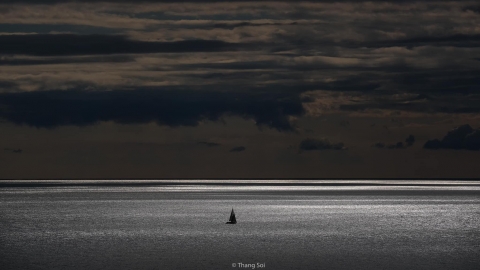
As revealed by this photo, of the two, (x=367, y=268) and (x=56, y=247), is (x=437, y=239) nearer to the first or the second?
(x=367, y=268)

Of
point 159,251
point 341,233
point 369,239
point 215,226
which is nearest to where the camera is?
point 159,251

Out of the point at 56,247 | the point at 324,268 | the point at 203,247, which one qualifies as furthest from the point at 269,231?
the point at 324,268

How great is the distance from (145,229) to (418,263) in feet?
132

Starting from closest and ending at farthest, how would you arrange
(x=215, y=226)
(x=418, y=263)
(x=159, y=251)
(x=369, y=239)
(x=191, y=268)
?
(x=191, y=268) → (x=418, y=263) → (x=159, y=251) → (x=369, y=239) → (x=215, y=226)

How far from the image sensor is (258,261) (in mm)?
59031

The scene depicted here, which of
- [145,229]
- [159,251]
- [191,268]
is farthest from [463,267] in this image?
[145,229]

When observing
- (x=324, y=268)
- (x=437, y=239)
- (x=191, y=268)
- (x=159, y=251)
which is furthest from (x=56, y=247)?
(x=437, y=239)

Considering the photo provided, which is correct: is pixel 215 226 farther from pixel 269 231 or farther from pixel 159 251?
pixel 159 251

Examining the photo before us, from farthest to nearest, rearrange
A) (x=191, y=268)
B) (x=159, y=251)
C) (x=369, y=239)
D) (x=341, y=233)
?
(x=341, y=233)
(x=369, y=239)
(x=159, y=251)
(x=191, y=268)

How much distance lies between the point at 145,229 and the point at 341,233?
2202cm

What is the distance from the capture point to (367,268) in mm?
55625

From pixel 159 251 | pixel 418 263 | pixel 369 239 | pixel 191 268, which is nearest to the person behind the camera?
pixel 191 268

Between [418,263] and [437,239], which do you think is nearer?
[418,263]

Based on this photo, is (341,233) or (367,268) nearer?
(367,268)
